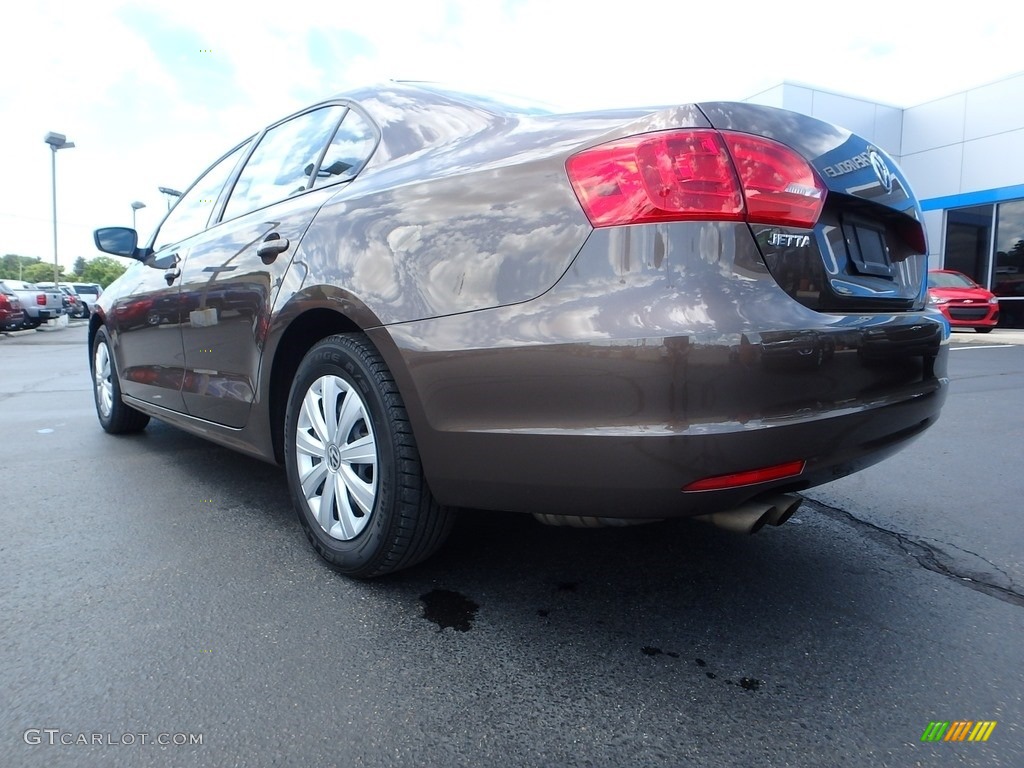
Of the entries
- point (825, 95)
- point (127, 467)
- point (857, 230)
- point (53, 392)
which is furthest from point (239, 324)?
point (825, 95)

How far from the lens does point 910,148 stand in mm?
22094

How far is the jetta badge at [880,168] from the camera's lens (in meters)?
2.02

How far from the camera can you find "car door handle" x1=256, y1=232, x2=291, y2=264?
8.18ft

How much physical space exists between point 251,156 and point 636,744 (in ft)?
9.68

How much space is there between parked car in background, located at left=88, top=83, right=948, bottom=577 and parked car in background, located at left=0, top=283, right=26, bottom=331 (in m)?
19.1

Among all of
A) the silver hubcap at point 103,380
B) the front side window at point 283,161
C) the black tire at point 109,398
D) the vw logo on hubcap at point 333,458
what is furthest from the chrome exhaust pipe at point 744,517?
the silver hubcap at point 103,380

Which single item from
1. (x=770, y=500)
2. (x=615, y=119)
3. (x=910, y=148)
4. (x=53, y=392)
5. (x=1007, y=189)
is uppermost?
(x=910, y=148)

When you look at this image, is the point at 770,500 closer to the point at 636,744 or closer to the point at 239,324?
the point at 636,744

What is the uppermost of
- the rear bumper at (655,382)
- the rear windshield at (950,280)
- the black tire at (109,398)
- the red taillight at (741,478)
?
the rear windshield at (950,280)

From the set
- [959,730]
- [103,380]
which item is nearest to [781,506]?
[959,730]

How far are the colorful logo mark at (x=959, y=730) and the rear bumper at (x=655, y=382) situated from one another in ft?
1.90

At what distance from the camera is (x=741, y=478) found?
1.61 meters

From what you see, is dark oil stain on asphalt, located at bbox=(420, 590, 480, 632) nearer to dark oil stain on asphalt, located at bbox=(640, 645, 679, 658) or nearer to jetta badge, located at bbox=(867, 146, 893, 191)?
dark oil stain on asphalt, located at bbox=(640, 645, 679, 658)

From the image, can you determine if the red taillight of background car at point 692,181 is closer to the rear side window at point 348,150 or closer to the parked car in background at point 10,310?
the rear side window at point 348,150
